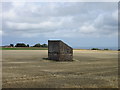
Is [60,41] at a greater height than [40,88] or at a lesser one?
greater

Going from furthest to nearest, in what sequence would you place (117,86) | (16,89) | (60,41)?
(60,41) → (117,86) → (16,89)

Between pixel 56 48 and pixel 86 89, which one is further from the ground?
pixel 56 48

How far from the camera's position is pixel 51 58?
2220 cm

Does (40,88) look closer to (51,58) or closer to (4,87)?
(4,87)

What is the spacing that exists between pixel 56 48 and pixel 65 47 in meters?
0.88

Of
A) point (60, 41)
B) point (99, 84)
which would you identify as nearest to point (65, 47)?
point (60, 41)

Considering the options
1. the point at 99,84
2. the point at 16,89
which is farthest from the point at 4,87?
the point at 99,84

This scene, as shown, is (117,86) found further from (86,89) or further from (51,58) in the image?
(51,58)

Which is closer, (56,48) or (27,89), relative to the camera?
(27,89)

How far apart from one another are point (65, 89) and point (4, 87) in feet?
7.67

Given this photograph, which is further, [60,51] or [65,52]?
[65,52]

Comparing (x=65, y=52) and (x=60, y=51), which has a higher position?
(x=60, y=51)

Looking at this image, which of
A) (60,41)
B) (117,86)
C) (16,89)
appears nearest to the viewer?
(16,89)

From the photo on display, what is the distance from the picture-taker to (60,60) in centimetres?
2133
